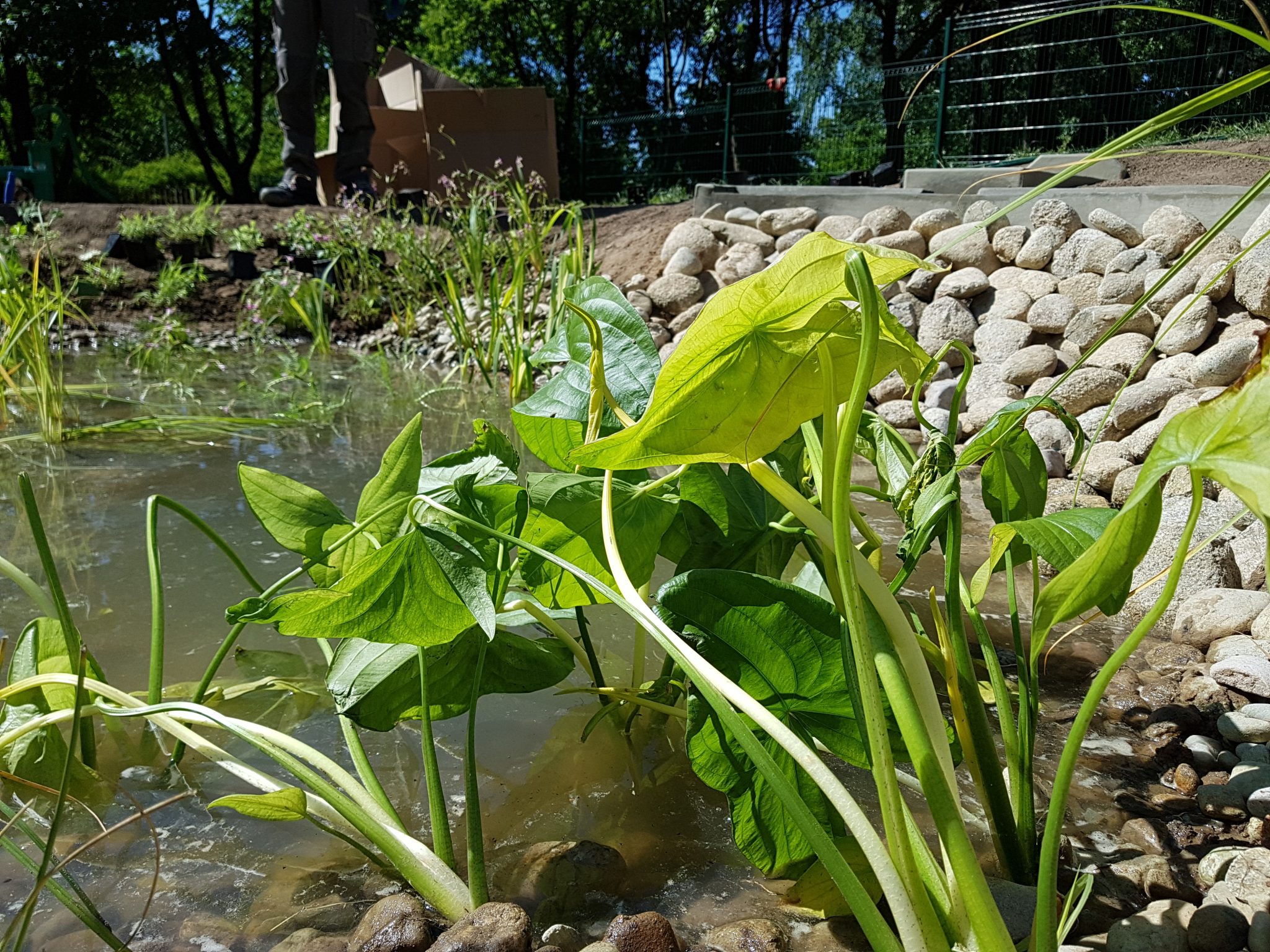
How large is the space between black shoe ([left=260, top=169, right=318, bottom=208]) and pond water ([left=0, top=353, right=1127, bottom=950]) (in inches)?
216

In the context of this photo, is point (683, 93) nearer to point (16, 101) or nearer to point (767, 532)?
point (16, 101)

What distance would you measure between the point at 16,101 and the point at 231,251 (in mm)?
11603

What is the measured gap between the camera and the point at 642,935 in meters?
0.73

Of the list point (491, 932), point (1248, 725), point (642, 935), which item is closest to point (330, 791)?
point (491, 932)

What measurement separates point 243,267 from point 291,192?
4.17 ft

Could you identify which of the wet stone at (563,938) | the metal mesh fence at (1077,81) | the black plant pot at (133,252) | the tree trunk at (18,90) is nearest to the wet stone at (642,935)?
the wet stone at (563,938)

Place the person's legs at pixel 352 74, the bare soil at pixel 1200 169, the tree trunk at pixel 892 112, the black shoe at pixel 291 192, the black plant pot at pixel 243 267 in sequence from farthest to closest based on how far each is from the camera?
the tree trunk at pixel 892 112 → the black shoe at pixel 291 192 → the person's legs at pixel 352 74 → the black plant pot at pixel 243 267 → the bare soil at pixel 1200 169

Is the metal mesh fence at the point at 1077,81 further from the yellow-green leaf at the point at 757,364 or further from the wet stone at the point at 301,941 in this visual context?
the wet stone at the point at 301,941

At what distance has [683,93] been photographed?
661 inches

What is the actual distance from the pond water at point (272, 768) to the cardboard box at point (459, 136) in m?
5.91

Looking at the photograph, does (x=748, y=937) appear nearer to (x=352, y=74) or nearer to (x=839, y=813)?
(x=839, y=813)

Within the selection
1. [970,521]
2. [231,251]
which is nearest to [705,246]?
[970,521]

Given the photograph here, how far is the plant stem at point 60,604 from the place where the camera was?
2.51 ft

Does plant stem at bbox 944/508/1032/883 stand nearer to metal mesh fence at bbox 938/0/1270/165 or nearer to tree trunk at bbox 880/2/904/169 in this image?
metal mesh fence at bbox 938/0/1270/165
